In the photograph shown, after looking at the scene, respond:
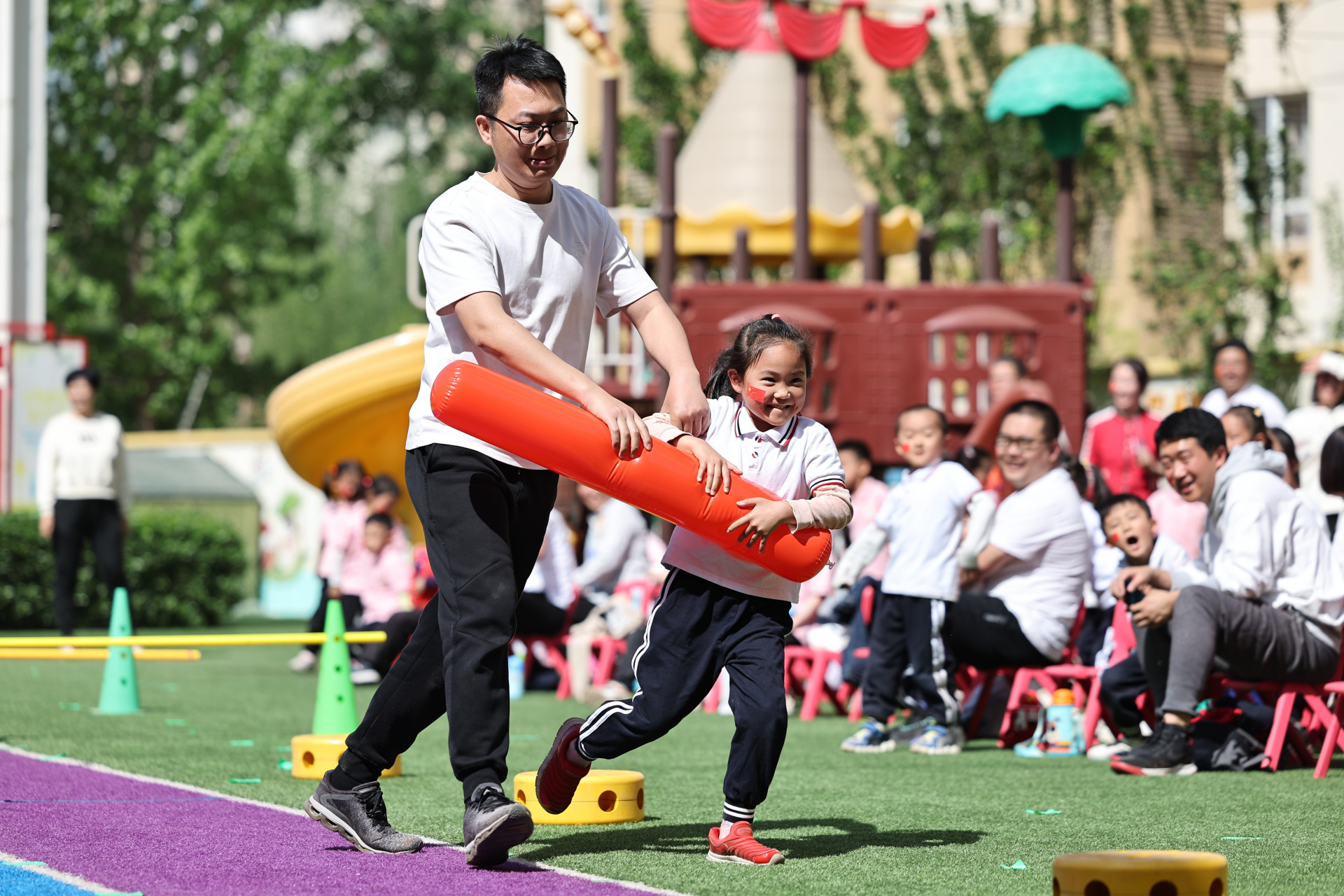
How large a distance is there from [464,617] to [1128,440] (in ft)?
25.5

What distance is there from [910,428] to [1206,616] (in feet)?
7.37

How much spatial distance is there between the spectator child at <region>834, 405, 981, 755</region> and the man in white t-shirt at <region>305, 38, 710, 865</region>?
3618mm

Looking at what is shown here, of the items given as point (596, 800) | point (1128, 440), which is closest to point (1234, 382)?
point (1128, 440)

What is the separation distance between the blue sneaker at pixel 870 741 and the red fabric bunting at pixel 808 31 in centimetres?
810

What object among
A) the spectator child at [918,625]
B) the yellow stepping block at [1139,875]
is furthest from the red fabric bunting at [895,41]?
the yellow stepping block at [1139,875]

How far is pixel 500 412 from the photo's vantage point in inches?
188

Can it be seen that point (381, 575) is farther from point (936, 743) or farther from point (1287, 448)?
point (1287, 448)

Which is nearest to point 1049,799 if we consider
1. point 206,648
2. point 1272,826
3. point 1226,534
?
point 1272,826

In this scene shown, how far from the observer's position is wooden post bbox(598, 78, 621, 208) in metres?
16.1

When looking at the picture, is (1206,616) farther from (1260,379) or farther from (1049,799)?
(1260,379)

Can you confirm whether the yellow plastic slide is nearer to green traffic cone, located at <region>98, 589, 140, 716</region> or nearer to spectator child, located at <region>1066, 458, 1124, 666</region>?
green traffic cone, located at <region>98, 589, 140, 716</region>

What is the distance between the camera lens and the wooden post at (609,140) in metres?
16.1

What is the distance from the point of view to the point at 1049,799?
6477mm

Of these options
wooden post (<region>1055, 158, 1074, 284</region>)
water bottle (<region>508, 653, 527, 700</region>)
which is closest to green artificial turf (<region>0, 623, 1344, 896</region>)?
water bottle (<region>508, 653, 527, 700</region>)
